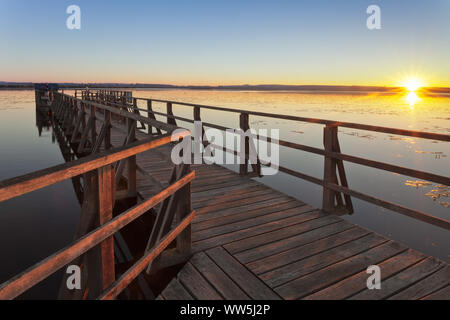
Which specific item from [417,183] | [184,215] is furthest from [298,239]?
[417,183]

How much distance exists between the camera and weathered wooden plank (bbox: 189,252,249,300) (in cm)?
265

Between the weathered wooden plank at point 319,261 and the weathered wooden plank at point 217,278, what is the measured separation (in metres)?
0.32

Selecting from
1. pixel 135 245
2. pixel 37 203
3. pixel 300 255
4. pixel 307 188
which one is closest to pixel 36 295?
pixel 135 245

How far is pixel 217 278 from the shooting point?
2889 millimetres

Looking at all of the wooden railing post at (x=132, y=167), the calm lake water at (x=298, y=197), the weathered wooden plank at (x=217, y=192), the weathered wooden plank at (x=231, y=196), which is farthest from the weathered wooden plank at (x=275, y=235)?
the calm lake water at (x=298, y=197)

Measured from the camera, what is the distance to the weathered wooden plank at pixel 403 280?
2.63 metres

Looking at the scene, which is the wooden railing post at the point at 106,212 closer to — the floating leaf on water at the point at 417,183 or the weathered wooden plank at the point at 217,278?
the weathered wooden plank at the point at 217,278

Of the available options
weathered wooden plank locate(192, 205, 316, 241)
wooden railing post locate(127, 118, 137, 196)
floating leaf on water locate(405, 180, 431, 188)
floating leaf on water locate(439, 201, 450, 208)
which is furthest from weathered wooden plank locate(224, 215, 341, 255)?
floating leaf on water locate(405, 180, 431, 188)

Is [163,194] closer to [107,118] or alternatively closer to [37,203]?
[107,118]

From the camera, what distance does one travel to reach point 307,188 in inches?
422

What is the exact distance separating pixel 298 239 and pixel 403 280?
3.80 feet

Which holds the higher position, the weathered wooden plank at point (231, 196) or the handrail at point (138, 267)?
the handrail at point (138, 267)

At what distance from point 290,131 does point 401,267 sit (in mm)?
22387

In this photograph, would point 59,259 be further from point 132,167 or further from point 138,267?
point 132,167
